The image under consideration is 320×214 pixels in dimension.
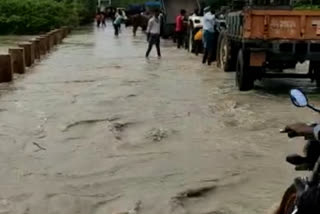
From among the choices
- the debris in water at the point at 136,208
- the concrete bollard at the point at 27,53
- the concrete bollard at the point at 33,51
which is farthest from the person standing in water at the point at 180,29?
the debris in water at the point at 136,208

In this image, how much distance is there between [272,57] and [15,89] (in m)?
5.44

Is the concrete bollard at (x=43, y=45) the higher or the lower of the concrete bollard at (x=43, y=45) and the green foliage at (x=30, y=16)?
the higher

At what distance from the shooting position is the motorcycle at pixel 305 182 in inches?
163

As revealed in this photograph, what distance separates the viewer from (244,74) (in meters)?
14.4

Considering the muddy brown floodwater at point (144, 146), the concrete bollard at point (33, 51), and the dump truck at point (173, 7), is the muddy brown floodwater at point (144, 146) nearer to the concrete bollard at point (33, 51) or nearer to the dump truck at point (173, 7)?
the concrete bollard at point (33, 51)

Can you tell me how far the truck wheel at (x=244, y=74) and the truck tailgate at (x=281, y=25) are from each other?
58cm

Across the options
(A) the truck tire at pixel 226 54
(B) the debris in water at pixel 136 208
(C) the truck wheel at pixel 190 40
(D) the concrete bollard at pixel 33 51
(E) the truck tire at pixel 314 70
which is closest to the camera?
(B) the debris in water at pixel 136 208

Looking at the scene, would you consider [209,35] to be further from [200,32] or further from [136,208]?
[136,208]

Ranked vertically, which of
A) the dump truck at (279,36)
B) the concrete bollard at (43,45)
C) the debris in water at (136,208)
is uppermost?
the dump truck at (279,36)

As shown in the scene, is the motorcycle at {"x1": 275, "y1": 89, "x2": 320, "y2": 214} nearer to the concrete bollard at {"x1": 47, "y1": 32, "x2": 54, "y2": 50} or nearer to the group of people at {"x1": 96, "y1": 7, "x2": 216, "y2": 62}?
the group of people at {"x1": 96, "y1": 7, "x2": 216, "y2": 62}

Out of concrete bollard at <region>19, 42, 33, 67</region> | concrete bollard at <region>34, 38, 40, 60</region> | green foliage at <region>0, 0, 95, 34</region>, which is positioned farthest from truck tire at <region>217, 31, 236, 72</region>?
green foliage at <region>0, 0, 95, 34</region>

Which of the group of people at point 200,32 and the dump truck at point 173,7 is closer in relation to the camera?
the group of people at point 200,32

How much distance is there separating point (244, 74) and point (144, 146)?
17.9 ft

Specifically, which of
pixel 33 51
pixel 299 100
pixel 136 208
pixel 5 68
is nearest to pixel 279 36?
pixel 5 68
